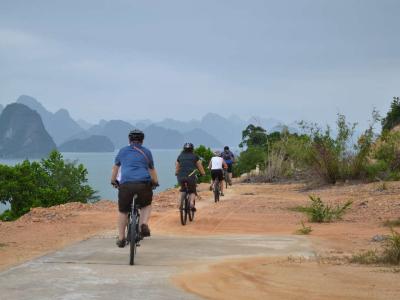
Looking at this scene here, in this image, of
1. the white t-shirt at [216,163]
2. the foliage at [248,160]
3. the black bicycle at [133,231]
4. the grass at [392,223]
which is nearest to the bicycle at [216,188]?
the white t-shirt at [216,163]

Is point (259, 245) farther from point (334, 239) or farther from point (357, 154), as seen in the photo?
point (357, 154)

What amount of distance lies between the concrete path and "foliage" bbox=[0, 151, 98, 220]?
30524 mm

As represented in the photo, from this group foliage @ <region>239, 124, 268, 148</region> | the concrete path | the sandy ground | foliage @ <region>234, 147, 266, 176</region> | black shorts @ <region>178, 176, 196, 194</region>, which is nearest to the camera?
the concrete path

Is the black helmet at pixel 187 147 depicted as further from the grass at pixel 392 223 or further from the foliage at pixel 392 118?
the foliage at pixel 392 118

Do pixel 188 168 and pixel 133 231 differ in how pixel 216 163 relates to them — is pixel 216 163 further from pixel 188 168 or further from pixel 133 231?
pixel 133 231

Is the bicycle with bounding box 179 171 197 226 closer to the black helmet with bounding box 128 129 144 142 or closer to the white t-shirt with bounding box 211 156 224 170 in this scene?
the black helmet with bounding box 128 129 144 142

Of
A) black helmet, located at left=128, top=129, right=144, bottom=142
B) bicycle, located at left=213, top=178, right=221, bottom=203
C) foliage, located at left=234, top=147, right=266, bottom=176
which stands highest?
foliage, located at left=234, top=147, right=266, bottom=176

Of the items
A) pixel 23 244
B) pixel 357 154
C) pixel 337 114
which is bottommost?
pixel 23 244

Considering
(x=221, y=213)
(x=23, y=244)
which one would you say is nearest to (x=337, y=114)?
(x=221, y=213)

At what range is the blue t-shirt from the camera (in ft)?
29.6

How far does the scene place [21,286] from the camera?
6.52 m

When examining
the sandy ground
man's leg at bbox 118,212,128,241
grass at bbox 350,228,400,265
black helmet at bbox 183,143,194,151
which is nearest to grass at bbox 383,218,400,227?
the sandy ground

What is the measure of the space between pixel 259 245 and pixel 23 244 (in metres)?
4.85

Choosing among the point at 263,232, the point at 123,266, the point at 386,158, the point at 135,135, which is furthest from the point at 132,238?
the point at 386,158
